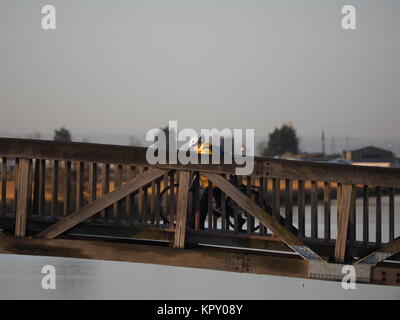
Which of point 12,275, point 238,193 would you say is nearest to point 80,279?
point 12,275

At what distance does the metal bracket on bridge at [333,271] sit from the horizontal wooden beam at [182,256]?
0.23 feet

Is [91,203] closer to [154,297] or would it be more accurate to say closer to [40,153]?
[40,153]

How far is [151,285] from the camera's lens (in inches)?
599

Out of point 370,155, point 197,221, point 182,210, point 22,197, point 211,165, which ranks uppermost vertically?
point 370,155

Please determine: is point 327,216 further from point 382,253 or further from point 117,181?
point 117,181

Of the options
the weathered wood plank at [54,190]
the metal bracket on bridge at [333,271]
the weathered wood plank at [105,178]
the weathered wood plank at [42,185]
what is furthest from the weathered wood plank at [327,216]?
the weathered wood plank at [42,185]

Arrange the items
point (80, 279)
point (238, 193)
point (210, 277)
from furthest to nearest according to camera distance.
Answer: point (210, 277) < point (80, 279) < point (238, 193)

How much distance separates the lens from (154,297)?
Result: 44.3ft

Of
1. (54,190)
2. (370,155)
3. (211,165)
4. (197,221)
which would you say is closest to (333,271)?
(197,221)

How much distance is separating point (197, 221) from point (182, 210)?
0.52m

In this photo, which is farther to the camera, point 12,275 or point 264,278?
point 264,278

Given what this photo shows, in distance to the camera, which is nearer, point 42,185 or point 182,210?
point 182,210

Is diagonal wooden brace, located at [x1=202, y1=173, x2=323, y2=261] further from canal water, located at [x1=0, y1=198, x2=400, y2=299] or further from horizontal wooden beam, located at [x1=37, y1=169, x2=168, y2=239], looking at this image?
canal water, located at [x1=0, y1=198, x2=400, y2=299]
